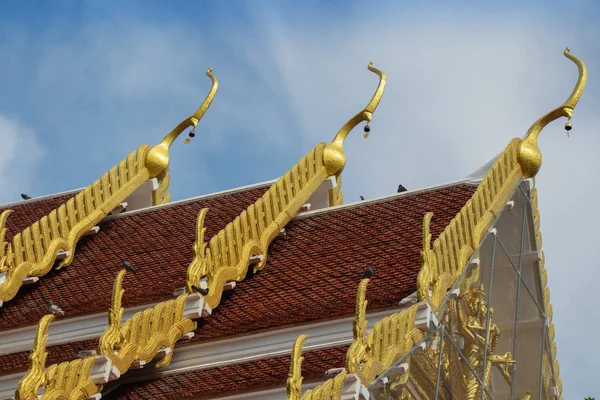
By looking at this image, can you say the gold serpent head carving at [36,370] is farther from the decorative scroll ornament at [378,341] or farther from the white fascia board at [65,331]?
the decorative scroll ornament at [378,341]

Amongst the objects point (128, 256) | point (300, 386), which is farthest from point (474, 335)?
point (300, 386)

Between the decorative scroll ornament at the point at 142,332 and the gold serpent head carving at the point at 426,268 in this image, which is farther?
the gold serpent head carving at the point at 426,268

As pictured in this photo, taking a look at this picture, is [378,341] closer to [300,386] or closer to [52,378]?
[300,386]

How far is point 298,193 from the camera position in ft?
63.3

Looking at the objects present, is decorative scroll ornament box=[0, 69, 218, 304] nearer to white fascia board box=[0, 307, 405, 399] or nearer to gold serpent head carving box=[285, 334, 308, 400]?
white fascia board box=[0, 307, 405, 399]

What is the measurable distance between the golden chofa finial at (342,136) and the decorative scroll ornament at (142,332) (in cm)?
323

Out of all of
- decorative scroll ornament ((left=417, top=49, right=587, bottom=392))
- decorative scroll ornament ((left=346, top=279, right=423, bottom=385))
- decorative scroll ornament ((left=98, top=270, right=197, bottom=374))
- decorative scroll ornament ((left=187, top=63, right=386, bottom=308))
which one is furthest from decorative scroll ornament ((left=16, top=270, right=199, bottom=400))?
decorative scroll ornament ((left=417, top=49, right=587, bottom=392))

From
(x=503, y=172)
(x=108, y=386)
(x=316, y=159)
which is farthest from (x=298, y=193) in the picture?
(x=108, y=386)

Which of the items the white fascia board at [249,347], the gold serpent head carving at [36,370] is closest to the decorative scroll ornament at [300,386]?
the white fascia board at [249,347]

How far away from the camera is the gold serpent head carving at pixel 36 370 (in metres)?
15.4

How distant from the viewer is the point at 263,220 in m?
18.6

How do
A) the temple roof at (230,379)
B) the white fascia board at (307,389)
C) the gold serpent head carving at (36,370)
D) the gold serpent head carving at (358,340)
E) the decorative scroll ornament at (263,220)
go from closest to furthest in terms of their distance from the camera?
1. the white fascia board at (307,389)
2. the gold serpent head carving at (358,340)
3. the gold serpent head carving at (36,370)
4. the temple roof at (230,379)
5. the decorative scroll ornament at (263,220)

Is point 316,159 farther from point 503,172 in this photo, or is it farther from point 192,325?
point 192,325

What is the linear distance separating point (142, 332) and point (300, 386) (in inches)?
100
